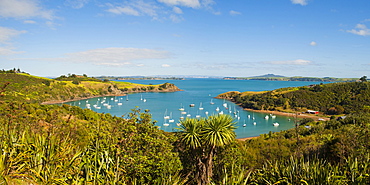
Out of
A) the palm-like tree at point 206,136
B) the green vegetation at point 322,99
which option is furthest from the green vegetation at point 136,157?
the green vegetation at point 322,99

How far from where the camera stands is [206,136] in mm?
10555

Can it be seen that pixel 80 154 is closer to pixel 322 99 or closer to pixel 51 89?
pixel 322 99

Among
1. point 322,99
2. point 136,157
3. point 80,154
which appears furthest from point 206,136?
point 322,99

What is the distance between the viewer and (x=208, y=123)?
1095 centimetres

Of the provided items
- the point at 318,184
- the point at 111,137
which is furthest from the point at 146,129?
the point at 318,184

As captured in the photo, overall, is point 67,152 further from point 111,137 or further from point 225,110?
point 225,110

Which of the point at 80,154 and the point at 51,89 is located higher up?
the point at 80,154

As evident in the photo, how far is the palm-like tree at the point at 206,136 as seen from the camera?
10219mm

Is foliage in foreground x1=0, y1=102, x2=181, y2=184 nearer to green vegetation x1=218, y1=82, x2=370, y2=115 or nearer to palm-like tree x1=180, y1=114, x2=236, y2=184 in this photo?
palm-like tree x1=180, y1=114, x2=236, y2=184

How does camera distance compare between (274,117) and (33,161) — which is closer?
(33,161)

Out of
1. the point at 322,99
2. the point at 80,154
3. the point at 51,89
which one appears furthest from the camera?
the point at 51,89

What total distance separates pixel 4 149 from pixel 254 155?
15427mm

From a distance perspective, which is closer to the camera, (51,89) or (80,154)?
(80,154)

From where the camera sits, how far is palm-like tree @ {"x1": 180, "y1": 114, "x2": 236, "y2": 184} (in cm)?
1022
